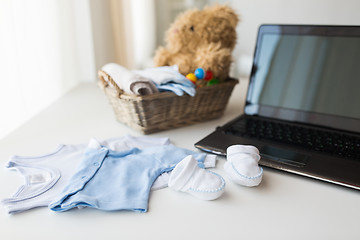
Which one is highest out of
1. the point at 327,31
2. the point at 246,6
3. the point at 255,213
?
the point at 246,6

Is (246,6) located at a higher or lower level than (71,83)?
higher

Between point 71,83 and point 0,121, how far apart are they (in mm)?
496

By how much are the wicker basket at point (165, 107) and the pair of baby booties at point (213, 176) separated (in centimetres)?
23

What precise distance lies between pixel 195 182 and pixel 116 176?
0.14 m

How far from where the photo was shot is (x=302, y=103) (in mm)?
722

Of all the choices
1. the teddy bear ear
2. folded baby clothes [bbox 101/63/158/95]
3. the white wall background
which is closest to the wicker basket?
folded baby clothes [bbox 101/63/158/95]

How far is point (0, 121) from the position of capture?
0.81 meters

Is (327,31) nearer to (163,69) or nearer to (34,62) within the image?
(163,69)

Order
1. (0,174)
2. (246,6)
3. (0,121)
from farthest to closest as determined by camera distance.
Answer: (246,6) < (0,121) < (0,174)

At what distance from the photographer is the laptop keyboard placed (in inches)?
23.3

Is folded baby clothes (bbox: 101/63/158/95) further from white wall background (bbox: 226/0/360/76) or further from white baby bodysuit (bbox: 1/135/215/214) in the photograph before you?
white wall background (bbox: 226/0/360/76)

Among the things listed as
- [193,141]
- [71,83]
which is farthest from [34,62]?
[193,141]

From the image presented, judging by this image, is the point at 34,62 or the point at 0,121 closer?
the point at 0,121

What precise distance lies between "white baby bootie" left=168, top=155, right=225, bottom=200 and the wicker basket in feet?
0.76
